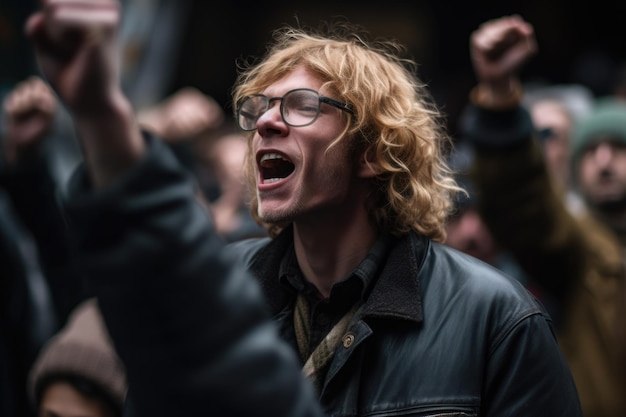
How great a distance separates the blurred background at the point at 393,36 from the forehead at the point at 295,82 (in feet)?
15.6

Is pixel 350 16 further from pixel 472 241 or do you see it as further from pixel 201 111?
pixel 472 241

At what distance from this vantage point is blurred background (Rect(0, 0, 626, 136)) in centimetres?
767

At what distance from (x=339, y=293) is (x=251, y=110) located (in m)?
0.57

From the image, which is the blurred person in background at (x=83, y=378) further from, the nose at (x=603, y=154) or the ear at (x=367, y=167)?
the nose at (x=603, y=154)

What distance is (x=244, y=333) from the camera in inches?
44.1

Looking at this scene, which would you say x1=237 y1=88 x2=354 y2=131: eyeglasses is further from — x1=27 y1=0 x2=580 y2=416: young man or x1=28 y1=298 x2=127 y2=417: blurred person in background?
x1=28 y1=298 x2=127 y2=417: blurred person in background

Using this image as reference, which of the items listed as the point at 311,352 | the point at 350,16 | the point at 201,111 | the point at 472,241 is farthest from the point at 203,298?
the point at 350,16

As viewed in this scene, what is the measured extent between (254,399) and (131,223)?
26 centimetres

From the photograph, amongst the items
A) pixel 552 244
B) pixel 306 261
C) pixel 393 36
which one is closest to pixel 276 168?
pixel 306 261

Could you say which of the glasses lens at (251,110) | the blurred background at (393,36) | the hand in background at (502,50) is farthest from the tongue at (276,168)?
the blurred background at (393,36)

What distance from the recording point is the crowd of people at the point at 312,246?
1.06 m

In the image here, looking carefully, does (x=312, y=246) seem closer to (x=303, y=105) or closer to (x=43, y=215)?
(x=303, y=105)

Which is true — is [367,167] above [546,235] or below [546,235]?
above

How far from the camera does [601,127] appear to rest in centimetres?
431
